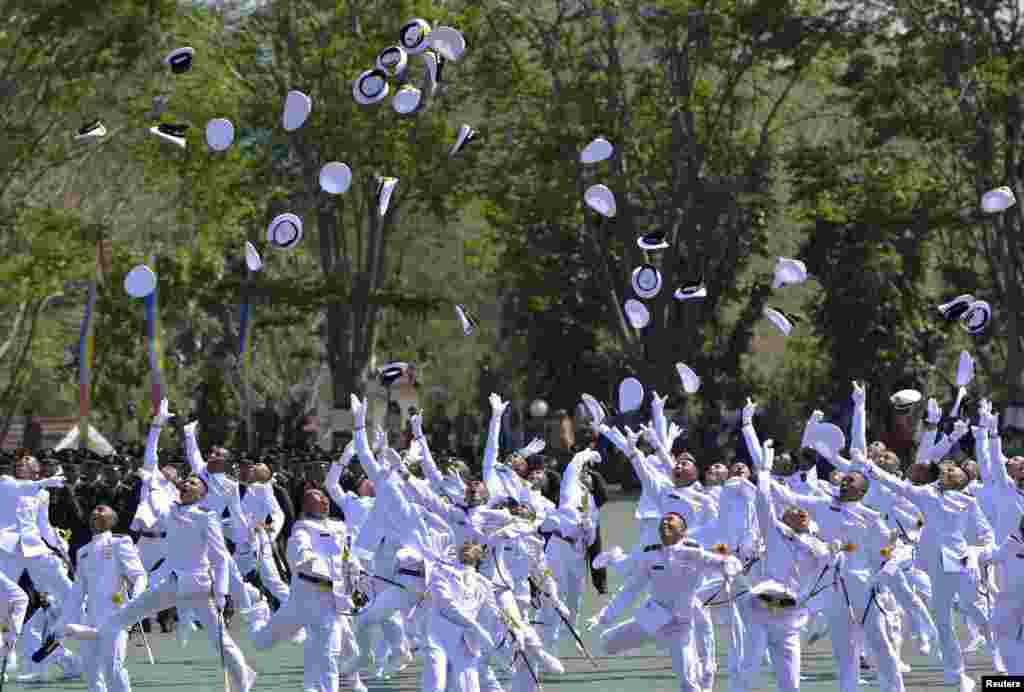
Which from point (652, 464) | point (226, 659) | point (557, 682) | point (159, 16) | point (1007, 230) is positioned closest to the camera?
point (226, 659)

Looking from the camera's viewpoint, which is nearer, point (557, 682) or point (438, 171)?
point (557, 682)

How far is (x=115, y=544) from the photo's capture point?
17.5 m

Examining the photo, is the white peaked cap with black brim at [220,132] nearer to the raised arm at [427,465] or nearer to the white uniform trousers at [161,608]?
the raised arm at [427,465]

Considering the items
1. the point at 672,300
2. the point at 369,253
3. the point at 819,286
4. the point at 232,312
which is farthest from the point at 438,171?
the point at 819,286

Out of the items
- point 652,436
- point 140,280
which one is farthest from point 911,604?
point 140,280

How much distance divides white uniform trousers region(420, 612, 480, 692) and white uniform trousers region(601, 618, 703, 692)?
1.02 metres

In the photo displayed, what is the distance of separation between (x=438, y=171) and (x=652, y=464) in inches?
864

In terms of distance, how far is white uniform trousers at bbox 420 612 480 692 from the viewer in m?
16.1

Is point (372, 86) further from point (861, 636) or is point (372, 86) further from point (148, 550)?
point (861, 636)

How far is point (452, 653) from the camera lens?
1619 centimetres

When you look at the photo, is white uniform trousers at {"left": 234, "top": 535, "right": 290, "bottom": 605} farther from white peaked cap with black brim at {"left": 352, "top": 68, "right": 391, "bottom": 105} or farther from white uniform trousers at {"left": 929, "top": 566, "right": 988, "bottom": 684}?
white uniform trousers at {"left": 929, "top": 566, "right": 988, "bottom": 684}

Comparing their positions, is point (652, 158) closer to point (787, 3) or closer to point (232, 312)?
point (787, 3)

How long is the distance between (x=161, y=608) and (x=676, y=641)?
396cm

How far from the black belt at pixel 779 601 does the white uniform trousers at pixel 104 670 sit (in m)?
4.70
